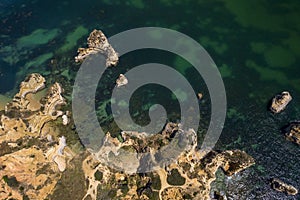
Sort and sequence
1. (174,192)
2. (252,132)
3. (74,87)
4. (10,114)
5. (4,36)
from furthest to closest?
(4,36), (74,87), (10,114), (252,132), (174,192)

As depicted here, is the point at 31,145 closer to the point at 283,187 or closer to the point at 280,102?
the point at 283,187

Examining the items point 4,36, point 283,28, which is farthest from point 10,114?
point 283,28

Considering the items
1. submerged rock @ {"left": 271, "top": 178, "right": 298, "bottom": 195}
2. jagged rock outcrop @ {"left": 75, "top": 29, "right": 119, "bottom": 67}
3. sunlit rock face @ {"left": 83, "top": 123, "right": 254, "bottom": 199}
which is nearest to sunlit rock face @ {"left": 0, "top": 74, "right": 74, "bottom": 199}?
sunlit rock face @ {"left": 83, "top": 123, "right": 254, "bottom": 199}

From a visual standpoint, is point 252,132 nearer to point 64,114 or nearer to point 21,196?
point 64,114

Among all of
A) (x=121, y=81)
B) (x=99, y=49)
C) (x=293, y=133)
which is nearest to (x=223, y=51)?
(x=121, y=81)

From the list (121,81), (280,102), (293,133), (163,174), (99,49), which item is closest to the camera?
(163,174)

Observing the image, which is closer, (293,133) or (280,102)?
(293,133)
